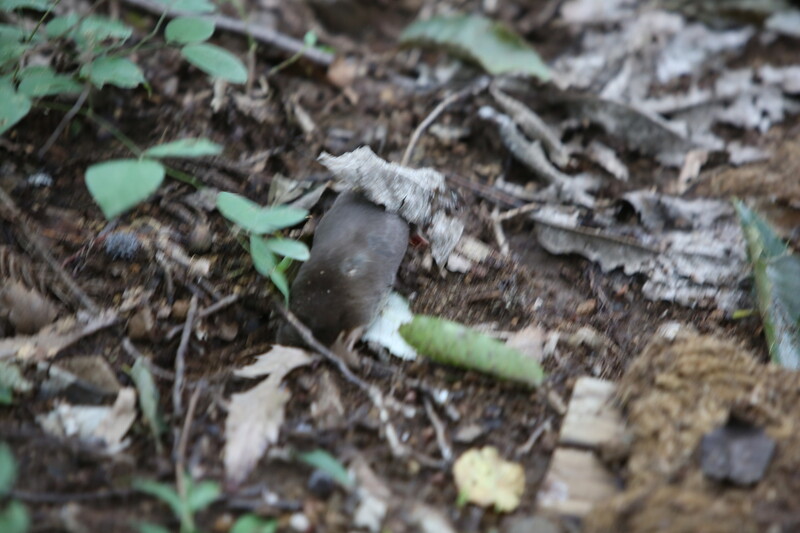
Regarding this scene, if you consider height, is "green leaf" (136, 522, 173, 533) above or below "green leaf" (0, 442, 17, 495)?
below

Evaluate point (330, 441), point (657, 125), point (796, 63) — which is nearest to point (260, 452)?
point (330, 441)

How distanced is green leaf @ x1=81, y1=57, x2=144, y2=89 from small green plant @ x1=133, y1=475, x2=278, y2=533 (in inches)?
46.3

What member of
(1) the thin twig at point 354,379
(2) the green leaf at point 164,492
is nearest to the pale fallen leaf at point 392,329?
(1) the thin twig at point 354,379

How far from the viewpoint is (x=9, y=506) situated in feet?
5.13

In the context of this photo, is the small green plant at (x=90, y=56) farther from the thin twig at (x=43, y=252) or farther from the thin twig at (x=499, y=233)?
the thin twig at (x=499, y=233)

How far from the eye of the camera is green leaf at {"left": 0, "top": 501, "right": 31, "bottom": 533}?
1417 millimetres

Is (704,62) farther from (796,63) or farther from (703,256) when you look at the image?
(703,256)

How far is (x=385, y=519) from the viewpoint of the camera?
1661 mm

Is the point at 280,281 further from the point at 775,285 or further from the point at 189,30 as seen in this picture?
the point at 775,285

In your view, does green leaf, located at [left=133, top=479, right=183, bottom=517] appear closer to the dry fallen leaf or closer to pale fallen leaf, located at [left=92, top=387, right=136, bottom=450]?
pale fallen leaf, located at [left=92, top=387, right=136, bottom=450]

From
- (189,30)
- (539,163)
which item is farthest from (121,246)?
(539,163)

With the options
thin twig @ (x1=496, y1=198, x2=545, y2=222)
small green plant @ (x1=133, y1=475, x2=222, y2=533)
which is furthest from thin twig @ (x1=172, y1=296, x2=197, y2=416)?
thin twig @ (x1=496, y1=198, x2=545, y2=222)

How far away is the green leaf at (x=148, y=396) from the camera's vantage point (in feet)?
5.82

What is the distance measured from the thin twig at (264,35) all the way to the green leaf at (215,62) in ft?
2.85
